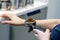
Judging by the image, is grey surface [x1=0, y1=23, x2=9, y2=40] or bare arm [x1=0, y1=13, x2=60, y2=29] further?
grey surface [x1=0, y1=23, x2=9, y2=40]

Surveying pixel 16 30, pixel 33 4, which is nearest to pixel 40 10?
pixel 33 4

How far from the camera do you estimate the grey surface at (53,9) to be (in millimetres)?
2006

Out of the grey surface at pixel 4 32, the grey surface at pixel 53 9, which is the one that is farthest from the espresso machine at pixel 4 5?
the grey surface at pixel 53 9

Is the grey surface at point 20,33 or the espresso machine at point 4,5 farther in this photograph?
the grey surface at point 20,33

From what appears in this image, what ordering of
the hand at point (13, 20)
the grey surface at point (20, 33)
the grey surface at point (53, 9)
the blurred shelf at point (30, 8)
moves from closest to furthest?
1. the hand at point (13, 20)
2. the blurred shelf at point (30, 8)
3. the grey surface at point (20, 33)
4. the grey surface at point (53, 9)

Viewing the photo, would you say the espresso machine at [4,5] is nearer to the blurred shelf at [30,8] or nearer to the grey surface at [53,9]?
the blurred shelf at [30,8]

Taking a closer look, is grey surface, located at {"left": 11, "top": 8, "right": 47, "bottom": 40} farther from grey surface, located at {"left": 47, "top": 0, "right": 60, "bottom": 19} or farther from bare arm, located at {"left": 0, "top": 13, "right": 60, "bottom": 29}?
grey surface, located at {"left": 47, "top": 0, "right": 60, "bottom": 19}

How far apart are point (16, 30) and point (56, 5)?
1.96 ft

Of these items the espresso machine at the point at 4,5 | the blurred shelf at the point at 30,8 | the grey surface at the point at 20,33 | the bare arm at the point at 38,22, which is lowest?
the grey surface at the point at 20,33

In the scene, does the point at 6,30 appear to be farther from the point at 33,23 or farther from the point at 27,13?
the point at 33,23

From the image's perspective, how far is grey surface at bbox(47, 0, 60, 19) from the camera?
6.58ft

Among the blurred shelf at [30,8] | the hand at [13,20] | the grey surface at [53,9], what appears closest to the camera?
the hand at [13,20]

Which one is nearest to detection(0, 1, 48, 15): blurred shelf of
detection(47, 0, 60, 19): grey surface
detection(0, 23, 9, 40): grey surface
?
detection(47, 0, 60, 19): grey surface

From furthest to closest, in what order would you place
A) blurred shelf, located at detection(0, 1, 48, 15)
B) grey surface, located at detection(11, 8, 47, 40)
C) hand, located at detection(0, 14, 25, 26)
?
grey surface, located at detection(11, 8, 47, 40) < blurred shelf, located at detection(0, 1, 48, 15) < hand, located at detection(0, 14, 25, 26)
